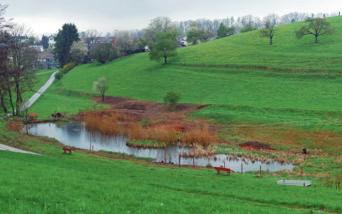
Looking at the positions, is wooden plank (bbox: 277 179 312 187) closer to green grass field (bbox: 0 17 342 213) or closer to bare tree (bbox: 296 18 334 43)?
green grass field (bbox: 0 17 342 213)

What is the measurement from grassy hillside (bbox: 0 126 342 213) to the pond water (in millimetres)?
9642

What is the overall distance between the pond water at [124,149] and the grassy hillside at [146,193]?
964cm

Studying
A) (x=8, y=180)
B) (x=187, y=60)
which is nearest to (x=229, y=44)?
(x=187, y=60)

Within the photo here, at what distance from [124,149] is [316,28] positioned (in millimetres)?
72279

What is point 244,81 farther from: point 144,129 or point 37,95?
point 37,95

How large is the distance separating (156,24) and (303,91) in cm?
10398

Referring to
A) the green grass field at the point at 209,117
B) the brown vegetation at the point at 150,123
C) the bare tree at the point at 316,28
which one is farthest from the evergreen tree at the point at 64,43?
the bare tree at the point at 316,28

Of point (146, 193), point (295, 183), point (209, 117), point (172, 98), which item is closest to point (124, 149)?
point (209, 117)

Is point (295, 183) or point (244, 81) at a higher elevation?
point (244, 81)

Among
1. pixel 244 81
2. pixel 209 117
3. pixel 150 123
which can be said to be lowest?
pixel 150 123

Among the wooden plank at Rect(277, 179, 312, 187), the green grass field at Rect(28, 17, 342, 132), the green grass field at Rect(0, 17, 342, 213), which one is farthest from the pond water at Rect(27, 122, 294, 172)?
the green grass field at Rect(28, 17, 342, 132)

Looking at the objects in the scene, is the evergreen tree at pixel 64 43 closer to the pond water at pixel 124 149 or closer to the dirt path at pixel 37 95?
the dirt path at pixel 37 95

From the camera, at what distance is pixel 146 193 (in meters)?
21.4

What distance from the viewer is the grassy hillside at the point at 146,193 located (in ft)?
54.7
